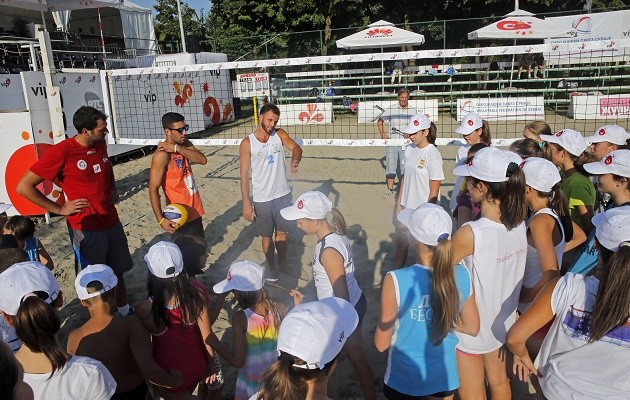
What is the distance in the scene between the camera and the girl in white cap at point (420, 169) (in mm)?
4211

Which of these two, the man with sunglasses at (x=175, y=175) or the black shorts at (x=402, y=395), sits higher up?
the man with sunglasses at (x=175, y=175)

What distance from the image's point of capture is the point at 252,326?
2336 mm

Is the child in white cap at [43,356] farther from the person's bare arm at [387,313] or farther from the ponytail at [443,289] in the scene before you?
the ponytail at [443,289]

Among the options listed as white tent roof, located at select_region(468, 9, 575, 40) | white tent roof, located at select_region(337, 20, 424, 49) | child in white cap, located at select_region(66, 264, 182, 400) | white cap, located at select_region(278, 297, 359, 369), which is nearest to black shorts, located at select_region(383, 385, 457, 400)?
white cap, located at select_region(278, 297, 359, 369)

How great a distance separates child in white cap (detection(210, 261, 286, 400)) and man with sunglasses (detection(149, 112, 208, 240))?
69.4 inches

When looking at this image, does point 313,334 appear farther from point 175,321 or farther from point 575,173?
point 575,173

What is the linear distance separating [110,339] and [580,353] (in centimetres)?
201

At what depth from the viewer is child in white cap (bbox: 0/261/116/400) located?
174 cm

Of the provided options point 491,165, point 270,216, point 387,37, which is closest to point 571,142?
point 491,165

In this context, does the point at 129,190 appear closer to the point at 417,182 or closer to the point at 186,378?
the point at 417,182

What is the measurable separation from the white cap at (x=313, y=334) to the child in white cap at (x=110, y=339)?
1020 millimetres

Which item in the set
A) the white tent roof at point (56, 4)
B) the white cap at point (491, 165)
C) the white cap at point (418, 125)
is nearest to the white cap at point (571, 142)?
the white cap at point (418, 125)

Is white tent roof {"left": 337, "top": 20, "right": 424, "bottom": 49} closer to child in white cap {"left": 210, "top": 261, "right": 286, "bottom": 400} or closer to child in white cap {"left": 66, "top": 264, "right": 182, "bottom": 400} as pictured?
child in white cap {"left": 210, "top": 261, "right": 286, "bottom": 400}

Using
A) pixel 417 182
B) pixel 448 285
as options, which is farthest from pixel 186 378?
pixel 417 182
